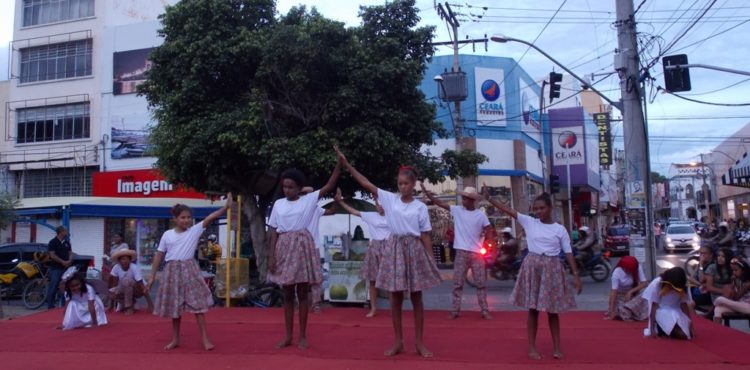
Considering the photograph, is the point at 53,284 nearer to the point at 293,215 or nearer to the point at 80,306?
the point at 80,306

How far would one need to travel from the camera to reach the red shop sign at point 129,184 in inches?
1064

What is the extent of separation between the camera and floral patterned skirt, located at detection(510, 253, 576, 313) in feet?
19.7

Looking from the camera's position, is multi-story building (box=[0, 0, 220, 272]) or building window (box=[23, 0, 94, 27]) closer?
multi-story building (box=[0, 0, 220, 272])

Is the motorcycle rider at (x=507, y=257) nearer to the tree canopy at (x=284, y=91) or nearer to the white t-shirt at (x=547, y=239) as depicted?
the tree canopy at (x=284, y=91)

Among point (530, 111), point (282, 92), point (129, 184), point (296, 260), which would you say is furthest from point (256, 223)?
point (530, 111)

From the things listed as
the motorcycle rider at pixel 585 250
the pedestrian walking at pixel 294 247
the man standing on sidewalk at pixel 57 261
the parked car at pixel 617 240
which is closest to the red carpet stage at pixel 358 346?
the pedestrian walking at pixel 294 247

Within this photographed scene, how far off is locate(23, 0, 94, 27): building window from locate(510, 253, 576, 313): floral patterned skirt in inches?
1137

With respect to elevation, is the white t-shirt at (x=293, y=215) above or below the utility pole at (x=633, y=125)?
below

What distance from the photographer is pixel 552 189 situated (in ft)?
79.6

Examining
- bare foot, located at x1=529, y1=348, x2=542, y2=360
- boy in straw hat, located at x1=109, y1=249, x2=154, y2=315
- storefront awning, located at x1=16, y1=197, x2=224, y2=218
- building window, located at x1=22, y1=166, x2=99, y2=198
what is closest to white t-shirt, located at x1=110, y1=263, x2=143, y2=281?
boy in straw hat, located at x1=109, y1=249, x2=154, y2=315

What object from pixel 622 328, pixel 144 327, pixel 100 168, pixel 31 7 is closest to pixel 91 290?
pixel 144 327

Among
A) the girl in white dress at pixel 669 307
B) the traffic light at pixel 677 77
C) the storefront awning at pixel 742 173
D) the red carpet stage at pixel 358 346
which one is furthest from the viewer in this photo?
the storefront awning at pixel 742 173

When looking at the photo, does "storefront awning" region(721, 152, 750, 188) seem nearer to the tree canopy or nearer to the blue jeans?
the tree canopy

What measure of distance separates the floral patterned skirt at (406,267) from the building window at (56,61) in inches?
1073
